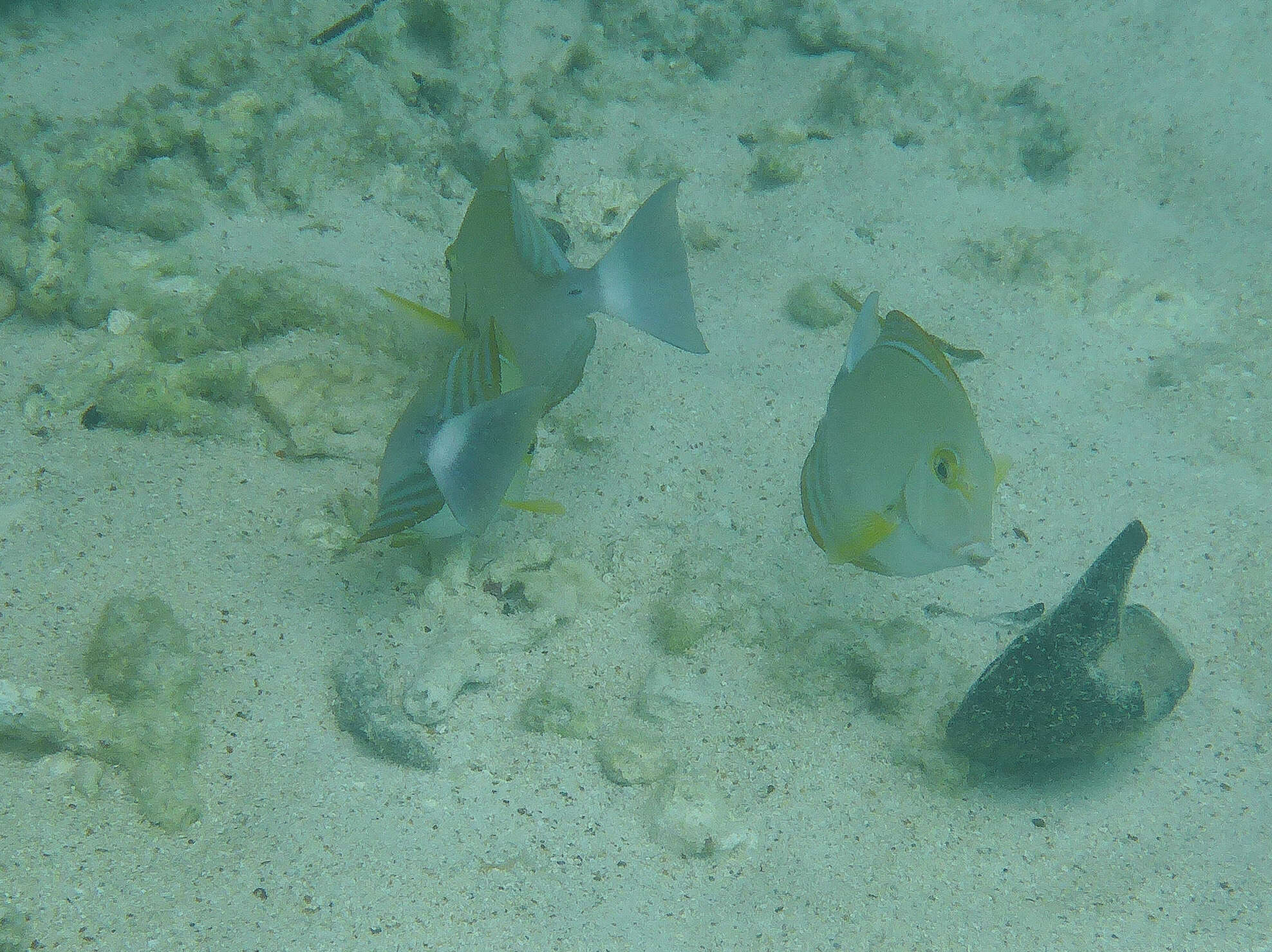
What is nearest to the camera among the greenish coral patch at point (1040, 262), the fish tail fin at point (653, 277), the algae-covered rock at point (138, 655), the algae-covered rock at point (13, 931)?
the algae-covered rock at point (13, 931)

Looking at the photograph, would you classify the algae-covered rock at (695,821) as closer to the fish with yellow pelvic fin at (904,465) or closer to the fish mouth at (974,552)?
the fish with yellow pelvic fin at (904,465)

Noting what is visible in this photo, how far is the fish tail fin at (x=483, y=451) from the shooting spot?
165cm

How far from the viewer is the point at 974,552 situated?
59.6 inches

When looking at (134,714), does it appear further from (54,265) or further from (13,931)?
(54,265)

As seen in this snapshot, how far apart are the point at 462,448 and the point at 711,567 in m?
1.04

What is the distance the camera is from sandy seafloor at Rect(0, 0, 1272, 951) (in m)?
1.81

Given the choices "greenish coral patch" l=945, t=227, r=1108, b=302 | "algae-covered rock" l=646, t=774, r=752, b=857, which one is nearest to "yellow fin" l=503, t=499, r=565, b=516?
"algae-covered rock" l=646, t=774, r=752, b=857

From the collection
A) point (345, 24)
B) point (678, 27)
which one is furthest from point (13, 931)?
point (678, 27)

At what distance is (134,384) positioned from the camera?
2506 mm

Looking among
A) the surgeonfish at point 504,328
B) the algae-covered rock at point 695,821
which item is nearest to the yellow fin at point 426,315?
the surgeonfish at point 504,328

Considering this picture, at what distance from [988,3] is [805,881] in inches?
206

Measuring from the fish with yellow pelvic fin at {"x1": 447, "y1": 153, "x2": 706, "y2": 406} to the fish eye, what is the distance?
0.92m

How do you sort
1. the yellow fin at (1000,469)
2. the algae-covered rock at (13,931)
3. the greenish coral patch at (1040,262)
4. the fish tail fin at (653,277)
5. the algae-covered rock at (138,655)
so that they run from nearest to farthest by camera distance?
the algae-covered rock at (13,931)
the yellow fin at (1000,469)
the algae-covered rock at (138,655)
the fish tail fin at (653,277)
the greenish coral patch at (1040,262)

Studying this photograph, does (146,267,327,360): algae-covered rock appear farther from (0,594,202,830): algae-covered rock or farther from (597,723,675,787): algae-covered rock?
(597,723,675,787): algae-covered rock
